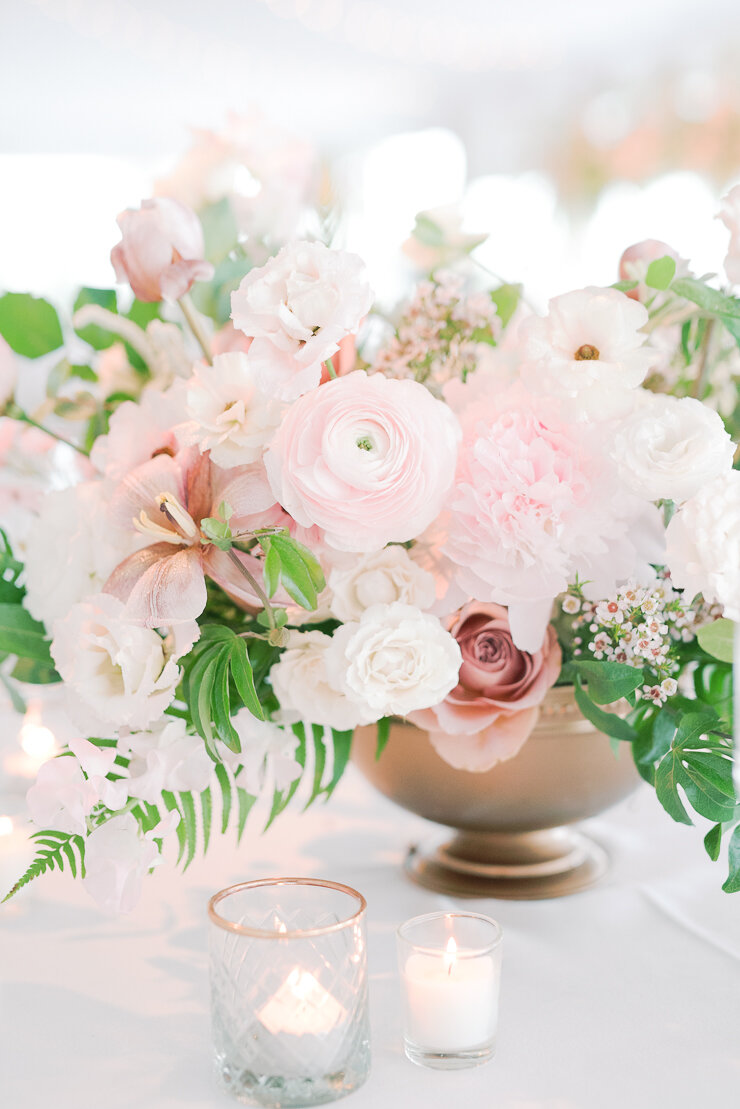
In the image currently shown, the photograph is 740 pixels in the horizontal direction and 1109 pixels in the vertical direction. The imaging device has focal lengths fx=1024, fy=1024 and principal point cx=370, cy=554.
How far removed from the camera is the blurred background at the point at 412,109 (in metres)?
4.71

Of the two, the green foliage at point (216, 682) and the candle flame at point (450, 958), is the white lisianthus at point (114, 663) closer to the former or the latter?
the green foliage at point (216, 682)

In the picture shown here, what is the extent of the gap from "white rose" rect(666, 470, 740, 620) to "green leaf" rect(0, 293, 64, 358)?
50cm

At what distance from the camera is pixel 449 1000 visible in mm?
520

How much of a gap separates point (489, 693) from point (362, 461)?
0.19 meters

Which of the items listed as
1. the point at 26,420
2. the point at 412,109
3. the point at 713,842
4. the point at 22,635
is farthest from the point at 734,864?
the point at 412,109

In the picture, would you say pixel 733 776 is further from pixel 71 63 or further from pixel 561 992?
pixel 71 63

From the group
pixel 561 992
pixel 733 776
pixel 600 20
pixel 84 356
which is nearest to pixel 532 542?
pixel 733 776

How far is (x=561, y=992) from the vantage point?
0.62m

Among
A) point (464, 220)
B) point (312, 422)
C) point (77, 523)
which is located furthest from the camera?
point (464, 220)

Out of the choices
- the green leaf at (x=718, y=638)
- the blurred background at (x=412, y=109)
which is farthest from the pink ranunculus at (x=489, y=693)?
the blurred background at (x=412, y=109)

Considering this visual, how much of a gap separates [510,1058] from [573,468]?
0.32 metres

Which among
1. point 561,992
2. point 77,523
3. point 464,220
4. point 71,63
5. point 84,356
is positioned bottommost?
point 561,992

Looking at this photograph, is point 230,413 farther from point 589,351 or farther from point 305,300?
point 589,351

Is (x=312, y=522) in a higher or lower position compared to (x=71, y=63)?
lower
